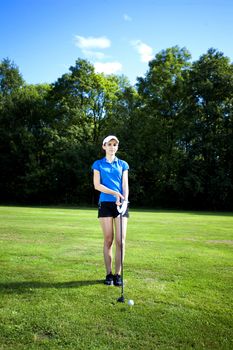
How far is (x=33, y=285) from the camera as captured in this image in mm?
6316

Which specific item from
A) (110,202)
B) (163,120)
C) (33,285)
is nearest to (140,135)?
(163,120)

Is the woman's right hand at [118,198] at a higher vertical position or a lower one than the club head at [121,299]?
higher

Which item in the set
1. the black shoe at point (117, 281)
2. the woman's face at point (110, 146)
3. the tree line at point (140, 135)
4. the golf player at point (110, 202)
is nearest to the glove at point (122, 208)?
the golf player at point (110, 202)

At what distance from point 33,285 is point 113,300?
1.70 meters

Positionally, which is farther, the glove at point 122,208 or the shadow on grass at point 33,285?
the glove at point 122,208

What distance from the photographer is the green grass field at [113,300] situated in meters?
4.25

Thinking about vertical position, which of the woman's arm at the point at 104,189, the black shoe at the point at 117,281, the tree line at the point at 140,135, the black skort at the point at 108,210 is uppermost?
the tree line at the point at 140,135

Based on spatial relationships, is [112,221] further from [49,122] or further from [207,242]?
[49,122]

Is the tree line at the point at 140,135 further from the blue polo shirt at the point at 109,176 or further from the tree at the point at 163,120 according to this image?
the blue polo shirt at the point at 109,176

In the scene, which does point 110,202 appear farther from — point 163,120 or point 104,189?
point 163,120

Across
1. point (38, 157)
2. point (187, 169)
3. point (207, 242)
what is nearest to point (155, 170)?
point (187, 169)

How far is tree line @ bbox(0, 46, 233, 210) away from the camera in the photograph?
147 feet

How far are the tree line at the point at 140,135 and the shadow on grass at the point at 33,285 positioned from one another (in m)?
37.2

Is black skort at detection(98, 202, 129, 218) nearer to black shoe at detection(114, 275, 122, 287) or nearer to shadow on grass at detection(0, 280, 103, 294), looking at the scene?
black shoe at detection(114, 275, 122, 287)
